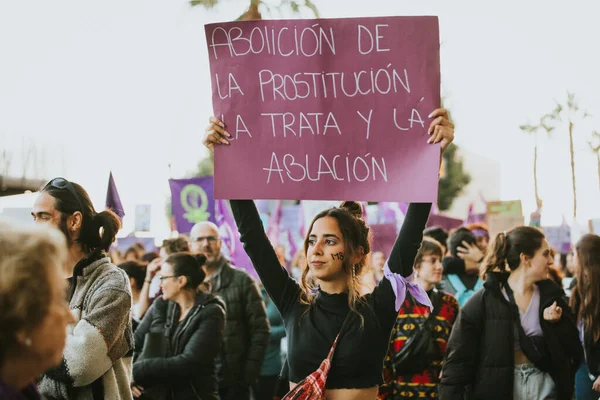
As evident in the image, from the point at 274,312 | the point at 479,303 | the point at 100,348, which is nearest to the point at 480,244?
the point at 274,312

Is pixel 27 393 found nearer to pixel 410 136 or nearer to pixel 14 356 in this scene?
pixel 14 356

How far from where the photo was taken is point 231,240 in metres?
10.4

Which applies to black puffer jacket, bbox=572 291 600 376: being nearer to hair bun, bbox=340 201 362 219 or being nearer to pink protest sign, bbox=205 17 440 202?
hair bun, bbox=340 201 362 219

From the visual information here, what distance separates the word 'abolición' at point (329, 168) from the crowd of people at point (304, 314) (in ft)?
0.65

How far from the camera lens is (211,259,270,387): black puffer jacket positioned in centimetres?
783

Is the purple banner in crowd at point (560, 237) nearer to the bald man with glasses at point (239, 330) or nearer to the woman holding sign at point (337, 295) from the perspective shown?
the bald man with glasses at point (239, 330)

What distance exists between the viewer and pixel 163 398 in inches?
245

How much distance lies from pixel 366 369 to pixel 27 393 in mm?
1826

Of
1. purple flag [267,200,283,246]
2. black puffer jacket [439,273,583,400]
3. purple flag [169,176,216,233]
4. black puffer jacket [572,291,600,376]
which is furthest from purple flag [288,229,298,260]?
black puffer jacket [439,273,583,400]

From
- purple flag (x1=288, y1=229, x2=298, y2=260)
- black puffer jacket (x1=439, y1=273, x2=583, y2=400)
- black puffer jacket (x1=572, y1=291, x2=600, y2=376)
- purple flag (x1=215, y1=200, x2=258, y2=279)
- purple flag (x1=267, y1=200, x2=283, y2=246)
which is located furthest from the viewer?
purple flag (x1=267, y1=200, x2=283, y2=246)

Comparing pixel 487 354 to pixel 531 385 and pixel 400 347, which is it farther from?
pixel 400 347

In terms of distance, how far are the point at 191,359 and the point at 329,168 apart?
8.29 ft

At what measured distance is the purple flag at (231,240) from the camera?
10039 mm

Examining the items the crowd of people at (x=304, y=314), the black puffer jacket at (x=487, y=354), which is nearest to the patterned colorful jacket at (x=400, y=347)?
the crowd of people at (x=304, y=314)
